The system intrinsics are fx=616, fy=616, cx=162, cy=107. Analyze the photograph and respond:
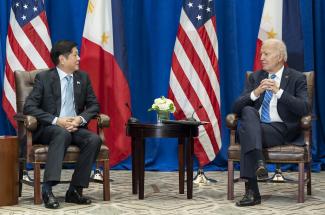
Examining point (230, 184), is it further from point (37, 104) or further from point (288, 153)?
point (37, 104)

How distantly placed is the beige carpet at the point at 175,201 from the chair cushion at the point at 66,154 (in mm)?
343

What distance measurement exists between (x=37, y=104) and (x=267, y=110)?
186 cm

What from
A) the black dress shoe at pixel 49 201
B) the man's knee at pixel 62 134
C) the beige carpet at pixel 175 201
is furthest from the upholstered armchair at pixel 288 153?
the black dress shoe at pixel 49 201

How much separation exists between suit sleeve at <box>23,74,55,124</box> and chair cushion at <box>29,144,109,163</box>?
245 millimetres

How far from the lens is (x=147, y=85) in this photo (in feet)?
22.6

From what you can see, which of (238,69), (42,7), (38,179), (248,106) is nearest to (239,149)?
(248,106)

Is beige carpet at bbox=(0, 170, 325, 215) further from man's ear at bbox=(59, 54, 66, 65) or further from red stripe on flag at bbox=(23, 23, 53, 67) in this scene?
red stripe on flag at bbox=(23, 23, 53, 67)

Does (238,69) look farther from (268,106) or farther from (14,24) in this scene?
(14,24)

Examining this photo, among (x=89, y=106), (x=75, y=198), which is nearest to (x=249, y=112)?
(x=89, y=106)

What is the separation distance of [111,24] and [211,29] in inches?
40.9

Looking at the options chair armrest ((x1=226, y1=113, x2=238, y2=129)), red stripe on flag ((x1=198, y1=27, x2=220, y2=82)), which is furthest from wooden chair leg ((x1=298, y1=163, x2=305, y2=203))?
red stripe on flag ((x1=198, y1=27, x2=220, y2=82))

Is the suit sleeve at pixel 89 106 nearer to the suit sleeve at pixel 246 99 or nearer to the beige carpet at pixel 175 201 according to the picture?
the beige carpet at pixel 175 201

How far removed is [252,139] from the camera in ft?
15.1

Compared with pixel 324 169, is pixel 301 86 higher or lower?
higher
